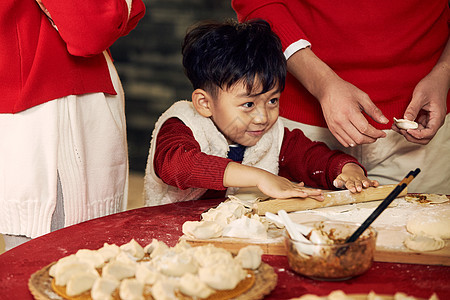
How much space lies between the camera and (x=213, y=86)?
175 centimetres

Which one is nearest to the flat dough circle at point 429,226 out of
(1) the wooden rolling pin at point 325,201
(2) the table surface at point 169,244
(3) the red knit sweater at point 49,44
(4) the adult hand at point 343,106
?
(2) the table surface at point 169,244

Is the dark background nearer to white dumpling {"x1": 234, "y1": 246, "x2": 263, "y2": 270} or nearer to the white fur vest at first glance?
the white fur vest

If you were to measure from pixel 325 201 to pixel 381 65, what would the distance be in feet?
2.07

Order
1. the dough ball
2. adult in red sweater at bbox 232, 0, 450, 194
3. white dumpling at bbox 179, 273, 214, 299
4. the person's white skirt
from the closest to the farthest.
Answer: white dumpling at bbox 179, 273, 214, 299 < the person's white skirt < the dough ball < adult in red sweater at bbox 232, 0, 450, 194

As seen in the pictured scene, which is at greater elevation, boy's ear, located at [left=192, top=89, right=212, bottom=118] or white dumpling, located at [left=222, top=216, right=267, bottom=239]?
boy's ear, located at [left=192, top=89, right=212, bottom=118]

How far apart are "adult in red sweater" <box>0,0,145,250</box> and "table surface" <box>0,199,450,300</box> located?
255mm

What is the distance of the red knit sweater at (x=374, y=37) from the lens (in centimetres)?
182

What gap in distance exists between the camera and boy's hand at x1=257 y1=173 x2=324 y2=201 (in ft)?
4.70

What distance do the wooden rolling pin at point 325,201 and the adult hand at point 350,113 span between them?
6.6 inches

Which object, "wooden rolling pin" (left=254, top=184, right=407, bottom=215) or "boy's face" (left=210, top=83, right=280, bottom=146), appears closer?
"wooden rolling pin" (left=254, top=184, right=407, bottom=215)

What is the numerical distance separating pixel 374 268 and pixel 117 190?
961mm

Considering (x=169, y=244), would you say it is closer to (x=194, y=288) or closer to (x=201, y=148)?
(x=194, y=288)

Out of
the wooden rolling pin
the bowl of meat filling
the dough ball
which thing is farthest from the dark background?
the bowl of meat filling

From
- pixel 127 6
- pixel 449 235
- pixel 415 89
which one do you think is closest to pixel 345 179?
pixel 415 89
